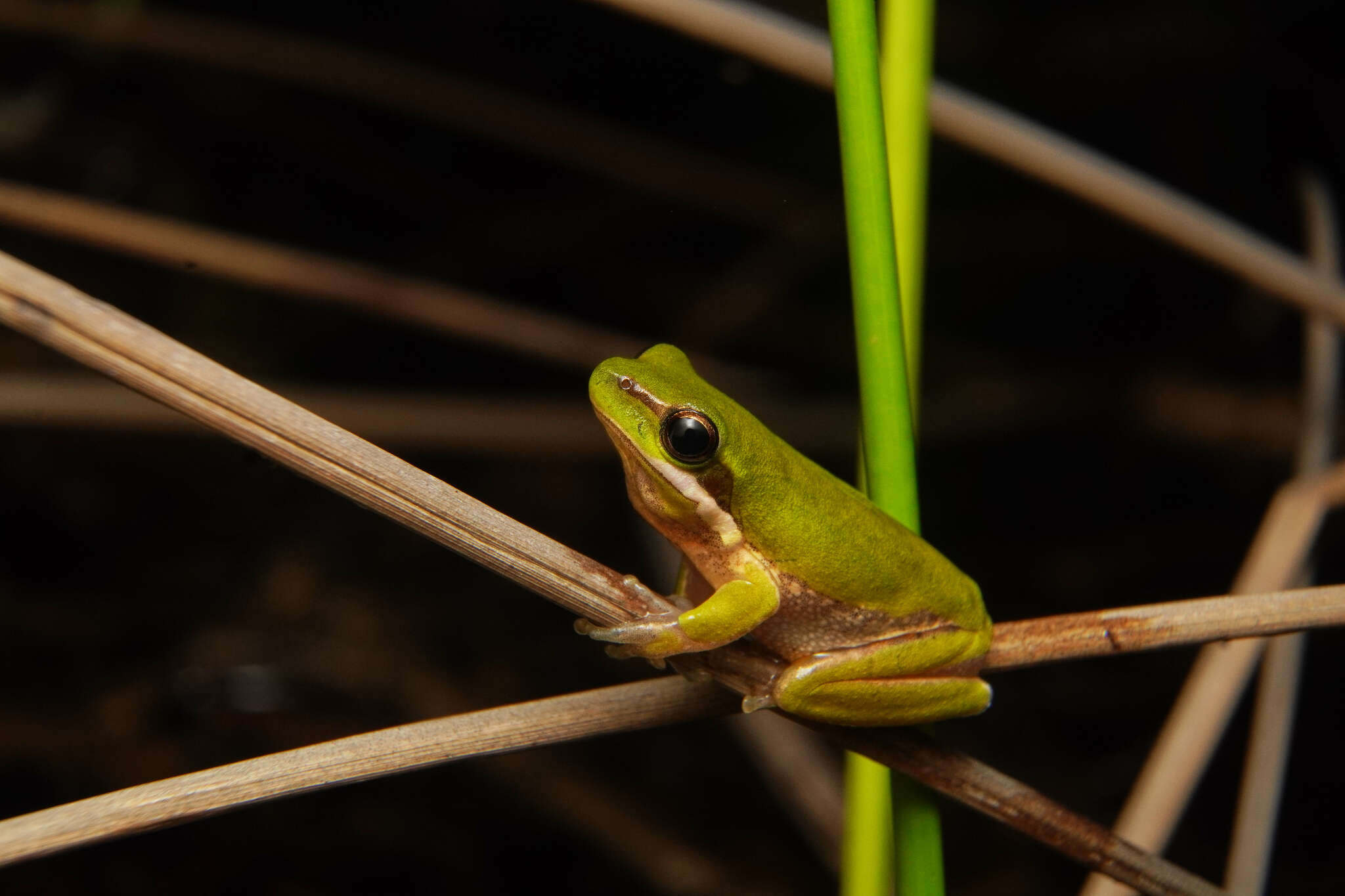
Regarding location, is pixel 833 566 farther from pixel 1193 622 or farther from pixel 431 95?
pixel 431 95

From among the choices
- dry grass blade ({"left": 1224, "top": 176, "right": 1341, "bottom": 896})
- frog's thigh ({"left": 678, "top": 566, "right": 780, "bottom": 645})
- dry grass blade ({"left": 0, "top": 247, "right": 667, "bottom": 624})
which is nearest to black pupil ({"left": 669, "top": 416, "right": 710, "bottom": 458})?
frog's thigh ({"left": 678, "top": 566, "right": 780, "bottom": 645})

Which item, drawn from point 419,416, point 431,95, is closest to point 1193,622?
point 419,416

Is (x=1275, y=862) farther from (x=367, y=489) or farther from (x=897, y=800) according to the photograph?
(x=367, y=489)

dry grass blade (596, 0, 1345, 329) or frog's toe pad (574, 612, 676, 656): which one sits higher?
dry grass blade (596, 0, 1345, 329)

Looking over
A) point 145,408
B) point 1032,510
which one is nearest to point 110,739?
point 145,408

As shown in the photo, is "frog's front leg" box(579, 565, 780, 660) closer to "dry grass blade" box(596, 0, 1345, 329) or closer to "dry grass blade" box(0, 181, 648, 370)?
"dry grass blade" box(596, 0, 1345, 329)
